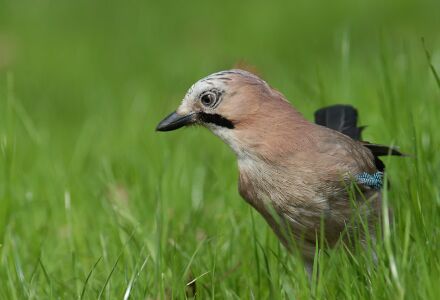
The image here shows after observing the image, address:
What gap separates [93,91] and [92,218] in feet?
10.9

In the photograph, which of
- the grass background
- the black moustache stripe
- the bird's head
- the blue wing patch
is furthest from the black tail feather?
the black moustache stripe

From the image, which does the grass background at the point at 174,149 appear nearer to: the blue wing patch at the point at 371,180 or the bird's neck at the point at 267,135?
the blue wing patch at the point at 371,180

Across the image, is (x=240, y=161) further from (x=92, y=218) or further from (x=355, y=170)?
(x=92, y=218)

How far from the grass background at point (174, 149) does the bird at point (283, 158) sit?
0.15 meters

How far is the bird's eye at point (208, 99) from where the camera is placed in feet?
11.6

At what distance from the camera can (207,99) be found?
11.6 ft

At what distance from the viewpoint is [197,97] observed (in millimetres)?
3555

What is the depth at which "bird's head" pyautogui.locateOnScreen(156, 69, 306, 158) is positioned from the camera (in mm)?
3494

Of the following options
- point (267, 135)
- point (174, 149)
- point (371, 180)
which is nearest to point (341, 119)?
point (371, 180)

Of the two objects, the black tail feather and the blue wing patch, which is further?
the black tail feather

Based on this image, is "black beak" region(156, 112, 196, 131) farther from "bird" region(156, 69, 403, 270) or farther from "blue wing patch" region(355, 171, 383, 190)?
"blue wing patch" region(355, 171, 383, 190)

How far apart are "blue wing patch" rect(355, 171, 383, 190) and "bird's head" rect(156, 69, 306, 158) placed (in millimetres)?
365

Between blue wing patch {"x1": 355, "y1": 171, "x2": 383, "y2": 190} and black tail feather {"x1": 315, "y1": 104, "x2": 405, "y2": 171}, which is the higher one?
black tail feather {"x1": 315, "y1": 104, "x2": 405, "y2": 171}

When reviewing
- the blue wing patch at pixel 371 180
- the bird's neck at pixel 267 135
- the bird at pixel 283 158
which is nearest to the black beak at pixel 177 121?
the bird at pixel 283 158
